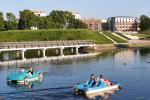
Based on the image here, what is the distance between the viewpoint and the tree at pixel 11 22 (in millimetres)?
162375

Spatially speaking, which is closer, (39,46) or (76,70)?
(76,70)

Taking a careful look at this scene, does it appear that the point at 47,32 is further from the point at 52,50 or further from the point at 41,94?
the point at 41,94

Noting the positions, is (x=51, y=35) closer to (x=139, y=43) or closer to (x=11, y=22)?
(x=139, y=43)

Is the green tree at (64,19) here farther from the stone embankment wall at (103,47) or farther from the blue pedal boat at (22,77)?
the blue pedal boat at (22,77)

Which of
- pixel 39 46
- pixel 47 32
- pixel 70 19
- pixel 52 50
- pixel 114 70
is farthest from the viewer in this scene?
pixel 70 19

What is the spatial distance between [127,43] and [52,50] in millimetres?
32958

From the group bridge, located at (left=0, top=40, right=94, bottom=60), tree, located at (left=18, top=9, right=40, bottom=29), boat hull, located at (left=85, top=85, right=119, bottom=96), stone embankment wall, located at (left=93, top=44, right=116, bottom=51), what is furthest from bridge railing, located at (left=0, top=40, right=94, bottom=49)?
tree, located at (left=18, top=9, right=40, bottom=29)

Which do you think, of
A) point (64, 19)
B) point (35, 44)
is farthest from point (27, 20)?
point (35, 44)

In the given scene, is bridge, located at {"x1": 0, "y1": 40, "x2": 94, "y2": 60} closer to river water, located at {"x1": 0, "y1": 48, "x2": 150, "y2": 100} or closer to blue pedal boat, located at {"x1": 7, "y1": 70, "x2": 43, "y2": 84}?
river water, located at {"x1": 0, "y1": 48, "x2": 150, "y2": 100}

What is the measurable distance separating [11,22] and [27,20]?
6676 mm

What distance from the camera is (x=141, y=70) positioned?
197ft

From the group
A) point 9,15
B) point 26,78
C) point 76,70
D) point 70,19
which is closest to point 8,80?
point 26,78

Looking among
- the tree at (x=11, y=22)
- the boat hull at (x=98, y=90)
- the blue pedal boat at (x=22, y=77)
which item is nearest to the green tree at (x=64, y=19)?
the tree at (x=11, y=22)

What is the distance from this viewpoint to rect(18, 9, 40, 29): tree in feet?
539
